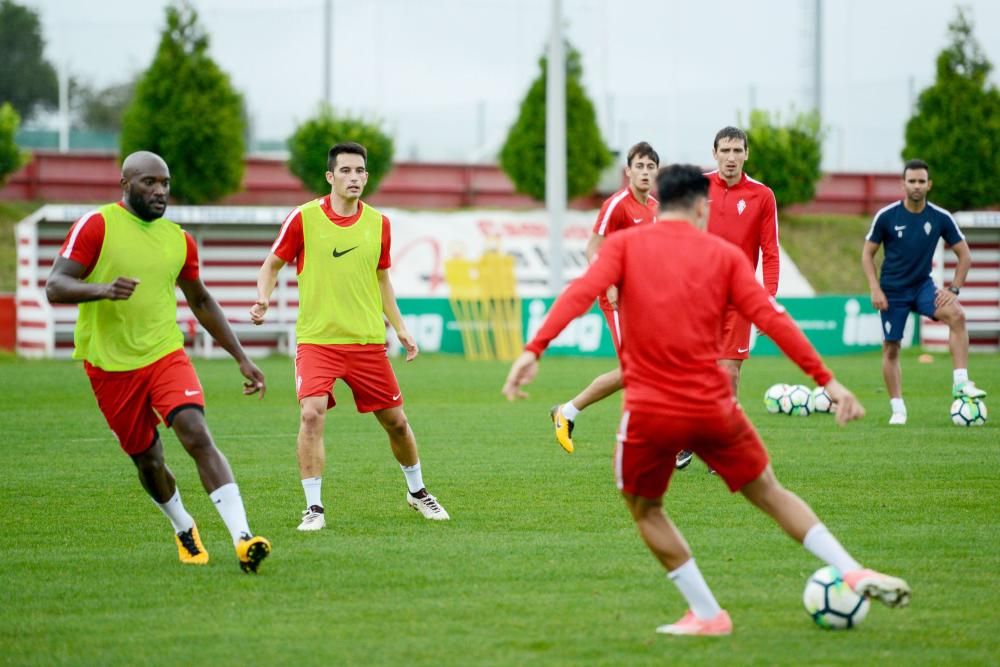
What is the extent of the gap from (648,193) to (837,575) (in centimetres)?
512

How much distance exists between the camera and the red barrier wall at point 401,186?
122 feet

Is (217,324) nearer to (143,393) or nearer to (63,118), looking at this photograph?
(143,393)

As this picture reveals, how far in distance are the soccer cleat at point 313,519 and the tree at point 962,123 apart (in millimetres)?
28175

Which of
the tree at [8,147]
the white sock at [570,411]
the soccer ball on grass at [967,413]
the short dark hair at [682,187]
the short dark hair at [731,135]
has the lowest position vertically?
the soccer ball on grass at [967,413]

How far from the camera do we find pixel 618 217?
420 inches

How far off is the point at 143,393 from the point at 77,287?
2.38ft

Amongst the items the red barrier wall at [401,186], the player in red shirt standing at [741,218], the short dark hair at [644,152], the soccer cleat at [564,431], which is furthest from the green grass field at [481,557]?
the red barrier wall at [401,186]

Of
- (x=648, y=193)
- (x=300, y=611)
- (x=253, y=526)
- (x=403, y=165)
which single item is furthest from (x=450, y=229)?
(x=300, y=611)

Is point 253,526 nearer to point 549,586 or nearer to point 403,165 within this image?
point 549,586

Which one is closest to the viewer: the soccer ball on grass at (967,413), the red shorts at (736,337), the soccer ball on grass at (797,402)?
the red shorts at (736,337)

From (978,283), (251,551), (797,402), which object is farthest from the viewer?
(978,283)

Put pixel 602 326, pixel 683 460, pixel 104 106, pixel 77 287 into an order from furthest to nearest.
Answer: pixel 104 106
pixel 602 326
pixel 683 460
pixel 77 287

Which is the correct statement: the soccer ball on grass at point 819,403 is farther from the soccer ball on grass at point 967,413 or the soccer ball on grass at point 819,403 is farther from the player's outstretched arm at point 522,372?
the player's outstretched arm at point 522,372

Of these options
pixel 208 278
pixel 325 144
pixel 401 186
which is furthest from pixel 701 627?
pixel 401 186
